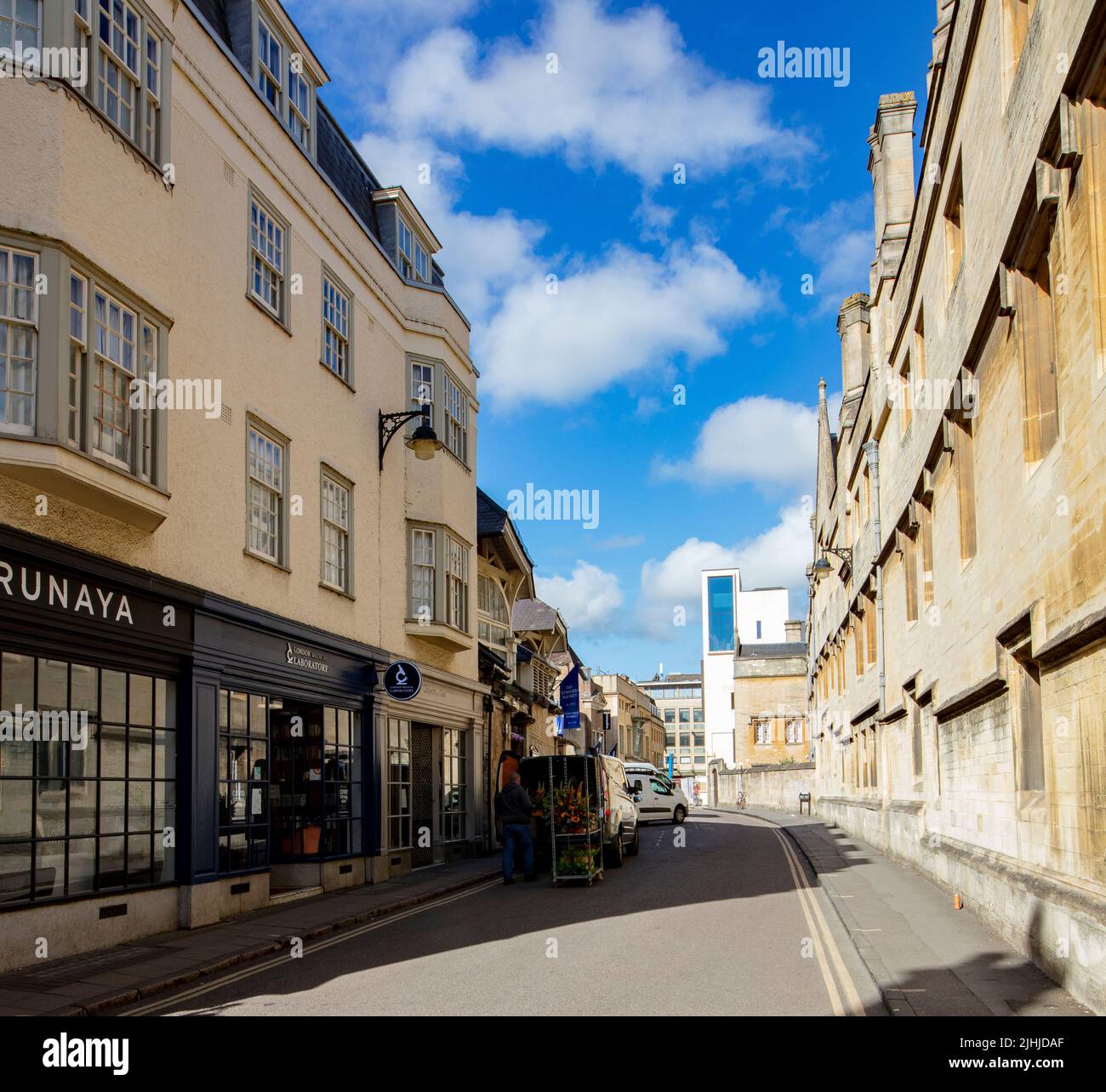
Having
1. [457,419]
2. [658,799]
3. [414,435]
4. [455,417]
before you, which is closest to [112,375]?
[414,435]

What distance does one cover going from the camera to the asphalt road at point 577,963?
8.79 metres

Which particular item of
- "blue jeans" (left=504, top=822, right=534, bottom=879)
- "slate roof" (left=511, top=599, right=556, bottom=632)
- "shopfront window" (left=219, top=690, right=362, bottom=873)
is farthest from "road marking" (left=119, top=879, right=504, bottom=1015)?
"slate roof" (left=511, top=599, right=556, bottom=632)

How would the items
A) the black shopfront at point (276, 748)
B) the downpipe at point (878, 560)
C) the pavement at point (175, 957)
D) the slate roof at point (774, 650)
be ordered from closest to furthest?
the pavement at point (175, 957) < the black shopfront at point (276, 748) < the downpipe at point (878, 560) < the slate roof at point (774, 650)

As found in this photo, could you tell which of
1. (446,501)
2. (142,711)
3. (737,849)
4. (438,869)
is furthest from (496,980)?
(737,849)

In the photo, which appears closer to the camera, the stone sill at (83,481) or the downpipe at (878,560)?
the stone sill at (83,481)

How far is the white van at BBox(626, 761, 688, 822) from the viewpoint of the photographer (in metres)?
38.3

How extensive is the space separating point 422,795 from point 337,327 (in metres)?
9.07

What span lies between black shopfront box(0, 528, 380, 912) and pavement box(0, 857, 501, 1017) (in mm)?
659

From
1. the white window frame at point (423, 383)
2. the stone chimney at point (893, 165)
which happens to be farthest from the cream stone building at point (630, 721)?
A: the white window frame at point (423, 383)

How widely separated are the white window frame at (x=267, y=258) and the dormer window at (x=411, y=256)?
19.8 ft

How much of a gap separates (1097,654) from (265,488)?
36.5 feet

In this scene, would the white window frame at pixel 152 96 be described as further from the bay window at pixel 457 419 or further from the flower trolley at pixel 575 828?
the flower trolley at pixel 575 828

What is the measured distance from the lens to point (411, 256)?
23969 millimetres
